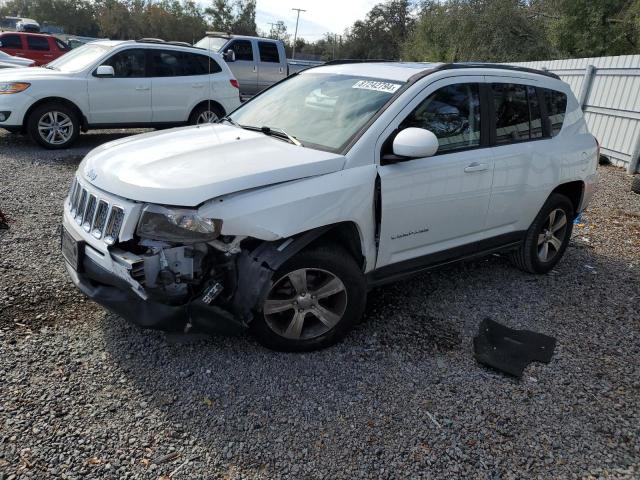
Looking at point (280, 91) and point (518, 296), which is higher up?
point (280, 91)

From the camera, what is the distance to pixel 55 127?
8.38m

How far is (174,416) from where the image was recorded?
8.67ft

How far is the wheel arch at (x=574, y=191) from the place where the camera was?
4724mm

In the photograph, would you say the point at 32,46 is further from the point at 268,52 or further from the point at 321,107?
the point at 321,107

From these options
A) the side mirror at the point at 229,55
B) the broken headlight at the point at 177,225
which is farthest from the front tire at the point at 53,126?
the broken headlight at the point at 177,225

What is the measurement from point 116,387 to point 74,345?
0.53 meters

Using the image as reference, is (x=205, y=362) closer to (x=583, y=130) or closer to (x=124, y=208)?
(x=124, y=208)

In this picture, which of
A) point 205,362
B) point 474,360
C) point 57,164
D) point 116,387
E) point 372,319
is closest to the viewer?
point 116,387

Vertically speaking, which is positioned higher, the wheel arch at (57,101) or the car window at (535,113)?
the car window at (535,113)

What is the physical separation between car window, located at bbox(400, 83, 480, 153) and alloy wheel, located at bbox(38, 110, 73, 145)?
23.2 feet

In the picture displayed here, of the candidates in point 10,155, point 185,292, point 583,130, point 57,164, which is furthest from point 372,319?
point 10,155

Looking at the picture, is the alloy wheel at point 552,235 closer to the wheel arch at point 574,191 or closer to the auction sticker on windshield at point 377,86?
the wheel arch at point 574,191

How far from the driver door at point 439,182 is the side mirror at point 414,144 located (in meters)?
0.12

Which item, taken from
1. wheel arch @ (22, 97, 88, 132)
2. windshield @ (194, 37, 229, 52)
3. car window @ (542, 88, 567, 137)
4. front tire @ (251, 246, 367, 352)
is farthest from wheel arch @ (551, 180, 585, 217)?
windshield @ (194, 37, 229, 52)
